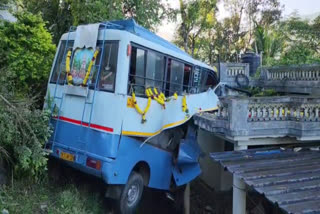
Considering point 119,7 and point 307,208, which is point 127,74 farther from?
point 119,7

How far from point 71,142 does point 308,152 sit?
477 centimetres

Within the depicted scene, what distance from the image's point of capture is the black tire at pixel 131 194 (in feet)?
17.1

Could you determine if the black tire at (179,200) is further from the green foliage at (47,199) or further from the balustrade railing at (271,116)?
the green foliage at (47,199)

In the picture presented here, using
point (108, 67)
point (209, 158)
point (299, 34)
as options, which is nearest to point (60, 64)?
point (108, 67)

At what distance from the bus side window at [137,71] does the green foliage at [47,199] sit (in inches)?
87.9

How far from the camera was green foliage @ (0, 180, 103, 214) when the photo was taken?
4.42m

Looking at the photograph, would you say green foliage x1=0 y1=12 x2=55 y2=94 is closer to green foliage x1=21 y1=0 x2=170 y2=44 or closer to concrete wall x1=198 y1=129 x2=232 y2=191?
green foliage x1=21 y1=0 x2=170 y2=44

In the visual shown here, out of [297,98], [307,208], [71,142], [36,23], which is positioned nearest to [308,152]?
[297,98]

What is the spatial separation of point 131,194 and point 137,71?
94.1 inches

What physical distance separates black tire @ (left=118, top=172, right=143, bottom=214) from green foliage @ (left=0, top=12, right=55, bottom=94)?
10.5ft

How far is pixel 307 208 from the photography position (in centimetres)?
346

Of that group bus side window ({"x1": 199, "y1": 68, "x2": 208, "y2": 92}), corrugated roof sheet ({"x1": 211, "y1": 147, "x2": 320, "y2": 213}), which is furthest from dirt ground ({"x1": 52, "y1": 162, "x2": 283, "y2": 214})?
bus side window ({"x1": 199, "y1": 68, "x2": 208, "y2": 92})

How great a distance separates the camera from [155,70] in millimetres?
5797

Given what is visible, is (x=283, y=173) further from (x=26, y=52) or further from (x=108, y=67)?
(x=26, y=52)
